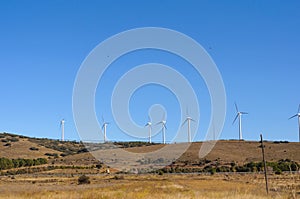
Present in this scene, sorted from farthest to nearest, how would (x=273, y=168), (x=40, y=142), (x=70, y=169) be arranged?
(x=40, y=142) < (x=70, y=169) < (x=273, y=168)

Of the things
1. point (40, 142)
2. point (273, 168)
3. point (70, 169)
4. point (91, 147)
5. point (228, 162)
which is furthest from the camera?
point (40, 142)

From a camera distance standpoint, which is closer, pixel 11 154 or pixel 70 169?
pixel 70 169

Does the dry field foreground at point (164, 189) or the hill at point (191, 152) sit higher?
the hill at point (191, 152)

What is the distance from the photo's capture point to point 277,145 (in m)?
148

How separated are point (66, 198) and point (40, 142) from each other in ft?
507

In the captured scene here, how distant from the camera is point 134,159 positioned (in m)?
139

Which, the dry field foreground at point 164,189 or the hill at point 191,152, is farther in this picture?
the hill at point 191,152

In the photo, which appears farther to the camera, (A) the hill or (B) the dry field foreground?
(A) the hill

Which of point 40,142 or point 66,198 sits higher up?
point 40,142

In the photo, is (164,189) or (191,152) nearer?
(164,189)

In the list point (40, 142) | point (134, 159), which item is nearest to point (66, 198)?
point (134, 159)

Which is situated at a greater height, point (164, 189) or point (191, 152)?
point (191, 152)

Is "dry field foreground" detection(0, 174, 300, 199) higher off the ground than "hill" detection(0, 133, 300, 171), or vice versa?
"hill" detection(0, 133, 300, 171)

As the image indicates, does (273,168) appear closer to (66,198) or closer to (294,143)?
(294,143)
